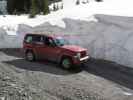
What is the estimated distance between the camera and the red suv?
1673 centimetres

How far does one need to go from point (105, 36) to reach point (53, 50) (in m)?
4.63

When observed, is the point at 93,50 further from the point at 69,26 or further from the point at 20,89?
the point at 20,89

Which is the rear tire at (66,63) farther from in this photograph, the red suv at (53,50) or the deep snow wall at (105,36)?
the deep snow wall at (105,36)

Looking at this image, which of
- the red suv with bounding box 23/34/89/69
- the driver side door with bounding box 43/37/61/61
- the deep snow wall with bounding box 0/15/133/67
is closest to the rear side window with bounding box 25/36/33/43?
the red suv with bounding box 23/34/89/69

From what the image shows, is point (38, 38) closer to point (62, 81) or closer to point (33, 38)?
point (33, 38)

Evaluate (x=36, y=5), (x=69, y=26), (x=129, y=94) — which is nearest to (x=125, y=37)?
(x=69, y=26)

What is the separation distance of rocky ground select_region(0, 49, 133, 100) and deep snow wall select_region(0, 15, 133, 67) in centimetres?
93

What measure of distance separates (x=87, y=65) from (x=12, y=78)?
19.7 feet

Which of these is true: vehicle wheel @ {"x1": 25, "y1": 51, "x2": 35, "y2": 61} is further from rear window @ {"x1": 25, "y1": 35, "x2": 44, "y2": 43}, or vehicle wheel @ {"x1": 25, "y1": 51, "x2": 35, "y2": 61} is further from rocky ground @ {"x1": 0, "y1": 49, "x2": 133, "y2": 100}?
rear window @ {"x1": 25, "y1": 35, "x2": 44, "y2": 43}

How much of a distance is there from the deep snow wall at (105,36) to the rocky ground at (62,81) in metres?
0.93

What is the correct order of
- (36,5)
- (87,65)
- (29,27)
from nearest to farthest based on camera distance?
(87,65), (29,27), (36,5)

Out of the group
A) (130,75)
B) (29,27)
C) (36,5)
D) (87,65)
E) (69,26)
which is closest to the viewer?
(130,75)

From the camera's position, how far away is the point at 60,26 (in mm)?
23047

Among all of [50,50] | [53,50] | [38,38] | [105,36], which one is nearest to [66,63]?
[53,50]
